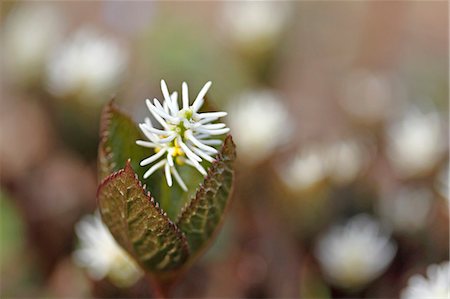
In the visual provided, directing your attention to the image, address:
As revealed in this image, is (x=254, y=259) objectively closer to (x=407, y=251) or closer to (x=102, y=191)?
(x=407, y=251)

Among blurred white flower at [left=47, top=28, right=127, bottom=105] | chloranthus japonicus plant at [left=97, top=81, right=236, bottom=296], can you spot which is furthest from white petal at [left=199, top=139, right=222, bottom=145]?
blurred white flower at [left=47, top=28, right=127, bottom=105]

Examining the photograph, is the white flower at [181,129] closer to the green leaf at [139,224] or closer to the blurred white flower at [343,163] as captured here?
the green leaf at [139,224]

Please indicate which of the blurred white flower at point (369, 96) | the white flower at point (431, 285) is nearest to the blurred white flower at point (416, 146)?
the blurred white flower at point (369, 96)

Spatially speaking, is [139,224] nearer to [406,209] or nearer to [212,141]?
[212,141]

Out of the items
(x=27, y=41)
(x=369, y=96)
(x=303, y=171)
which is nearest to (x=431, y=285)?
(x=303, y=171)

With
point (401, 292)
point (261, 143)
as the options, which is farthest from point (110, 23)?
point (401, 292)
